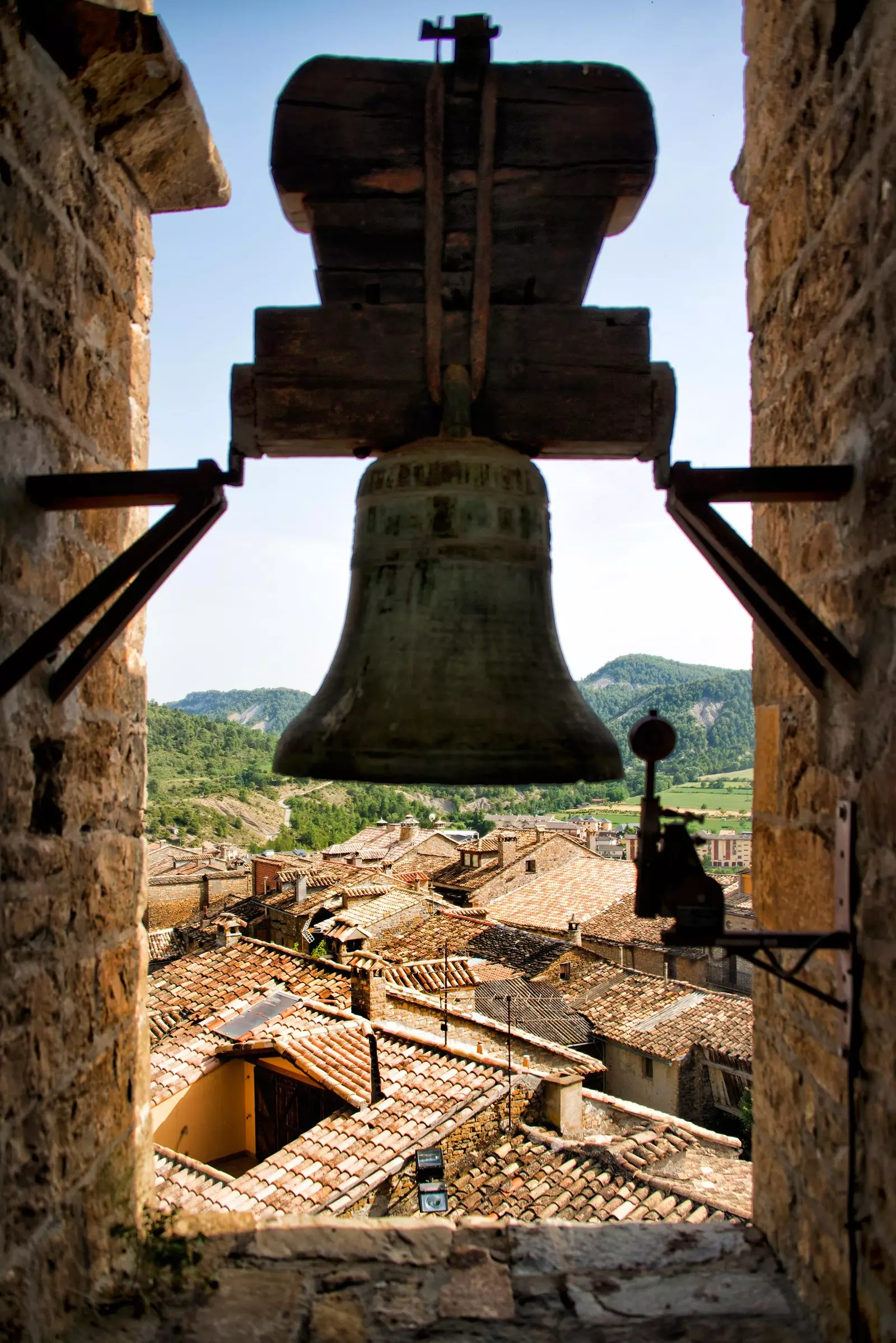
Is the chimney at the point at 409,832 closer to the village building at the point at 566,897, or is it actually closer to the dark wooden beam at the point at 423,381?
the village building at the point at 566,897

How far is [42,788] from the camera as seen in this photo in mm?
1929

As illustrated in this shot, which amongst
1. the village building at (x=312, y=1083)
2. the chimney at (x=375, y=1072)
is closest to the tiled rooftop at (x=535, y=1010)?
the village building at (x=312, y=1083)

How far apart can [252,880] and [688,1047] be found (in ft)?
59.3

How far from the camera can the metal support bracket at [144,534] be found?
5.95 feet

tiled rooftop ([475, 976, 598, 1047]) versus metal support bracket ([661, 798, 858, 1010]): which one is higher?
metal support bracket ([661, 798, 858, 1010])

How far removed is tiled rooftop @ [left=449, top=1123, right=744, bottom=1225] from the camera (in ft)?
27.2

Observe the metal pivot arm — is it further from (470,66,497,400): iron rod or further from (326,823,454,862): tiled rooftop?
(326,823,454,862): tiled rooftop


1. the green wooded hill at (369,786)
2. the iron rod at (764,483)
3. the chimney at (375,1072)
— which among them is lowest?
the green wooded hill at (369,786)

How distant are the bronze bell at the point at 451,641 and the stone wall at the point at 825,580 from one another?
44cm

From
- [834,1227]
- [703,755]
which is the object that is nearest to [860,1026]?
[834,1227]

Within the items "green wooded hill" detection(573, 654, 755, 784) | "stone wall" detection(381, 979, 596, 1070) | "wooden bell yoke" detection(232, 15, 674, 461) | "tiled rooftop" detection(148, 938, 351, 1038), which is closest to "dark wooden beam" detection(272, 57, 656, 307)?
"wooden bell yoke" detection(232, 15, 674, 461)

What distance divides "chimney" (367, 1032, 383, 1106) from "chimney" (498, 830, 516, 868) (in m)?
18.2

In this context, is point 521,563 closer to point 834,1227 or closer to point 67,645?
point 67,645

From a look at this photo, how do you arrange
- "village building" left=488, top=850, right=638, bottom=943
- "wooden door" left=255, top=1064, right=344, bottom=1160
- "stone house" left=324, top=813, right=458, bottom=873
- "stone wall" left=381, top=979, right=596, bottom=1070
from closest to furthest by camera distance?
"wooden door" left=255, top=1064, right=344, bottom=1160 < "stone wall" left=381, top=979, right=596, bottom=1070 < "village building" left=488, top=850, right=638, bottom=943 < "stone house" left=324, top=813, right=458, bottom=873
